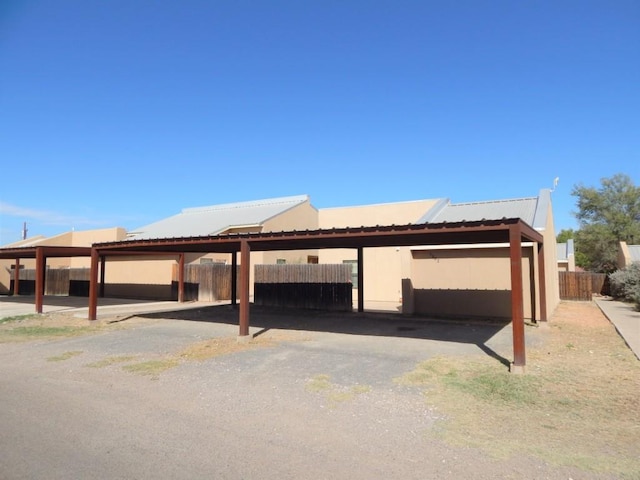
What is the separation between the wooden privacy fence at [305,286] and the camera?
1995cm

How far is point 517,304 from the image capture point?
28.1 ft

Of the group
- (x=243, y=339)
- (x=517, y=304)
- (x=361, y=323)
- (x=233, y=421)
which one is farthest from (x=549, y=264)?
(x=233, y=421)

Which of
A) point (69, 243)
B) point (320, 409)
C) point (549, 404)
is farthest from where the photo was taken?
point (69, 243)

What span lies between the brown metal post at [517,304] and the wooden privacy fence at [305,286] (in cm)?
1075

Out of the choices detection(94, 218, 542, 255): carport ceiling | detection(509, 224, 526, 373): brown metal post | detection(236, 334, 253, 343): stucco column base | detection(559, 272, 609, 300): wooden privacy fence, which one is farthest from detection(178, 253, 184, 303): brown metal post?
detection(559, 272, 609, 300): wooden privacy fence

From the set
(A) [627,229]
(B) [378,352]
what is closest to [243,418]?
(B) [378,352]

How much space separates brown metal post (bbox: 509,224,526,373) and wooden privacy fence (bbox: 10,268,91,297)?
28.9 m

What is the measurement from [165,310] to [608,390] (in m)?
17.4

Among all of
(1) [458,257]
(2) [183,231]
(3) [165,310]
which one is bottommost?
(3) [165,310]

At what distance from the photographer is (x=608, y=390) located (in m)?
6.88

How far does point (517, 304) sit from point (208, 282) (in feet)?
63.0

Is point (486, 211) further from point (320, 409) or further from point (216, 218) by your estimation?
point (216, 218)

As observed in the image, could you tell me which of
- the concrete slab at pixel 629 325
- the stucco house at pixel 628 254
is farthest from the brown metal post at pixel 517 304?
the stucco house at pixel 628 254

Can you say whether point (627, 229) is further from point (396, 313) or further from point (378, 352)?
point (378, 352)
